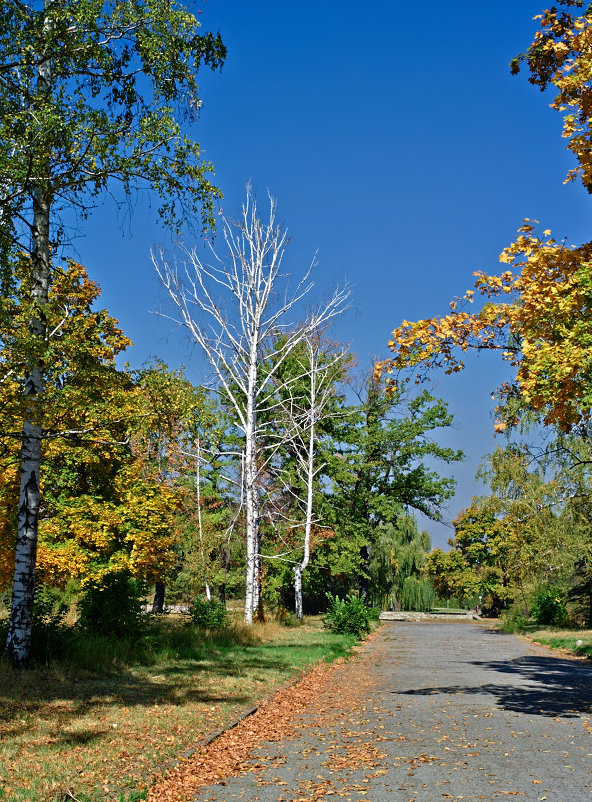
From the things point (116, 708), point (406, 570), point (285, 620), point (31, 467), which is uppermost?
point (31, 467)

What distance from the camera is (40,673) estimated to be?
10086 mm

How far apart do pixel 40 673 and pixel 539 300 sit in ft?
29.8

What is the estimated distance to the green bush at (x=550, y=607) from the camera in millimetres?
31900

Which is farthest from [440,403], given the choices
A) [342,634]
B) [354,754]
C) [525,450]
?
[354,754]

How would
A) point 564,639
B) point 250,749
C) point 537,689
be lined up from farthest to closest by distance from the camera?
point 564,639 → point 537,689 → point 250,749

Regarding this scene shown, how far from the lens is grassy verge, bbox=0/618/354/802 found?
5.66 meters

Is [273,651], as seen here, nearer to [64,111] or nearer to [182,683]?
[182,683]

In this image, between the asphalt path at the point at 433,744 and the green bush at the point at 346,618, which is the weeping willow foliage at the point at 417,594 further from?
the asphalt path at the point at 433,744

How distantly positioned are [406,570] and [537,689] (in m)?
47.0

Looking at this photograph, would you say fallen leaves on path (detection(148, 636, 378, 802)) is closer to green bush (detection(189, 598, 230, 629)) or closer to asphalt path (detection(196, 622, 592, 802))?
asphalt path (detection(196, 622, 592, 802))

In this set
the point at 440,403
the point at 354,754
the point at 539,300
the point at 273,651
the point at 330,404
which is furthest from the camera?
the point at 440,403

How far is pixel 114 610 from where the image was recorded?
43.1 feet

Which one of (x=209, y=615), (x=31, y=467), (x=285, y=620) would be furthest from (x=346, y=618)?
(x=31, y=467)

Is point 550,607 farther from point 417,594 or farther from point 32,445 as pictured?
point 32,445
